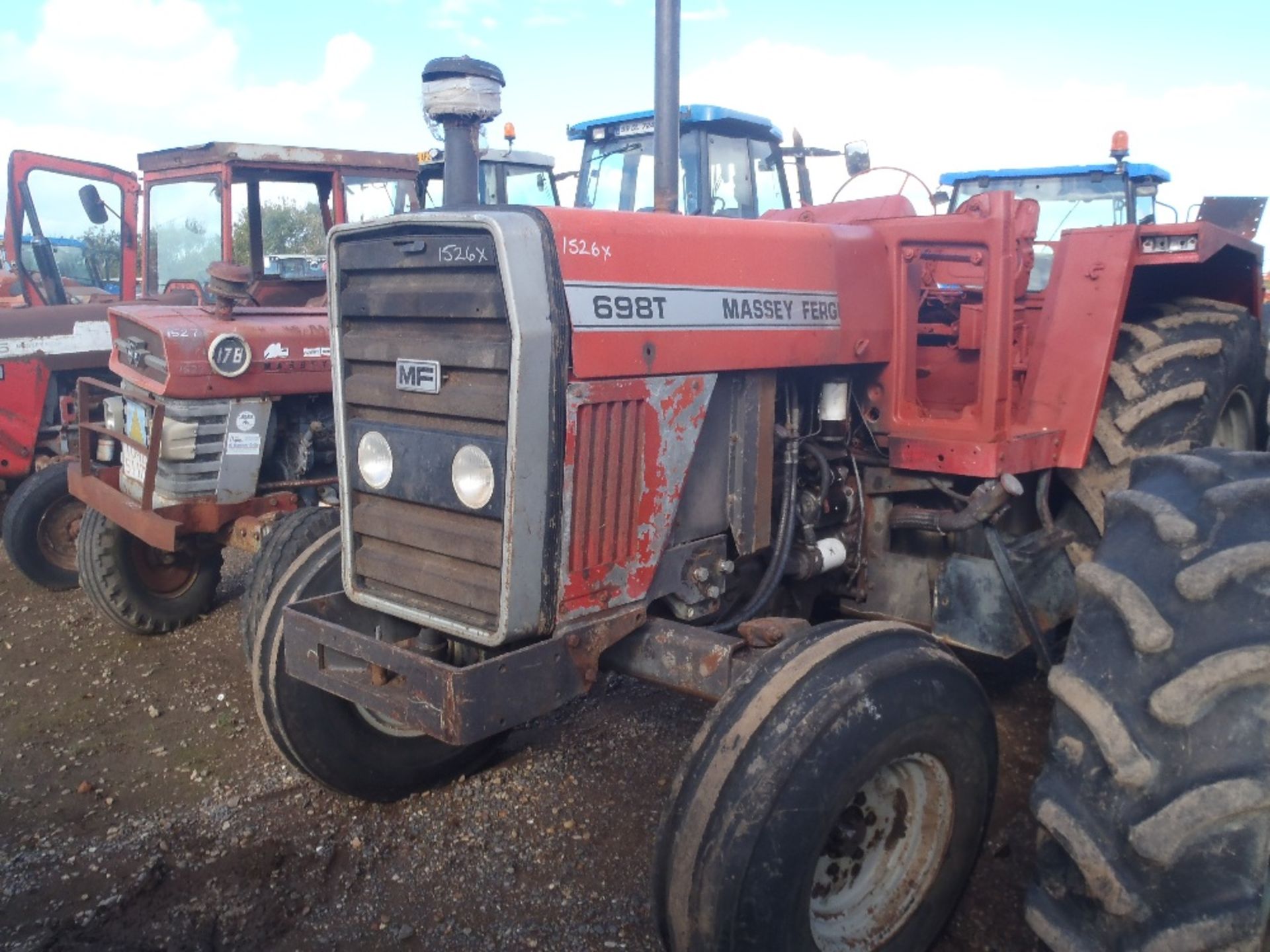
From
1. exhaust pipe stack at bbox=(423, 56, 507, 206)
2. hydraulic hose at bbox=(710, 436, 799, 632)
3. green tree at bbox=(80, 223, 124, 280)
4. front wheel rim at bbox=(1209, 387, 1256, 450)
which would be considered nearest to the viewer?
hydraulic hose at bbox=(710, 436, 799, 632)

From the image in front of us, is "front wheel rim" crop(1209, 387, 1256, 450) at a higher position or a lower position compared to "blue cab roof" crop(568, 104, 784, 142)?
lower

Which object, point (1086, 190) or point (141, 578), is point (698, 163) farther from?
point (141, 578)

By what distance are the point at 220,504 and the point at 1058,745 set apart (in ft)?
12.4

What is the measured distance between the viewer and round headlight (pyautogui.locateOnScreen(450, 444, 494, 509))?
2.31m

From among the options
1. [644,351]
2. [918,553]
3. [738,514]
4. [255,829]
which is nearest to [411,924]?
[255,829]

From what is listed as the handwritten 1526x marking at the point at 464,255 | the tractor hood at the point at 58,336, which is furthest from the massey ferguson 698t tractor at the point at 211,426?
the handwritten 1526x marking at the point at 464,255

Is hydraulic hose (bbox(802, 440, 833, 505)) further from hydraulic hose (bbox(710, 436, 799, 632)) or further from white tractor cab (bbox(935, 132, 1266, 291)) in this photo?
white tractor cab (bbox(935, 132, 1266, 291))

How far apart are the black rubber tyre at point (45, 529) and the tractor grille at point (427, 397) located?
13.7 feet

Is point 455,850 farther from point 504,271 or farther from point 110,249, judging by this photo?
point 110,249

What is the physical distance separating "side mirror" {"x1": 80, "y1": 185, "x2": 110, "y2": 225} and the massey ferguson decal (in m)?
5.77

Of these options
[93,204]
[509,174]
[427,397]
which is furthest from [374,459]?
[509,174]

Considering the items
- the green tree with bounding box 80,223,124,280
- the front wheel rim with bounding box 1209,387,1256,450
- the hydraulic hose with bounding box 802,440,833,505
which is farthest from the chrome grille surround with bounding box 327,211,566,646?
the green tree with bounding box 80,223,124,280

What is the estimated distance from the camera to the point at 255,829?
3238 millimetres

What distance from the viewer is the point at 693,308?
249cm
